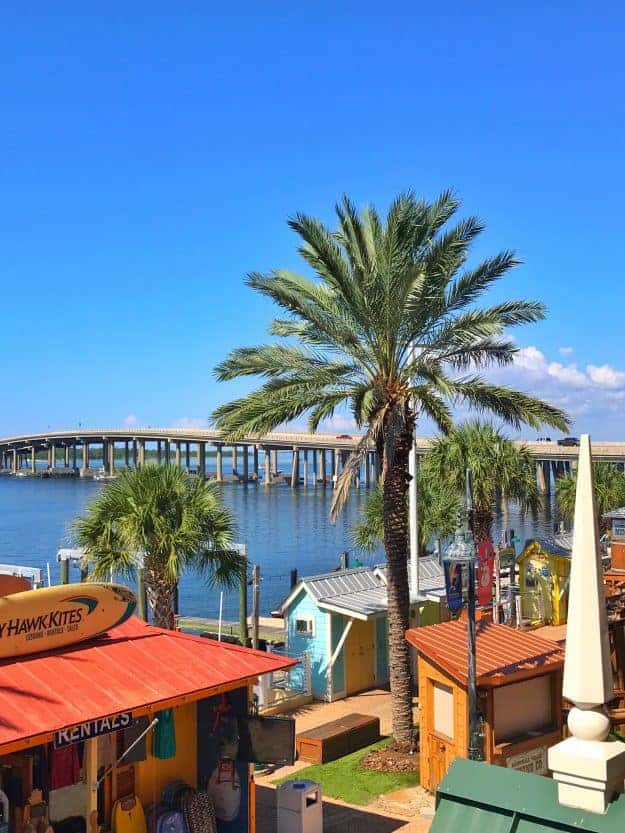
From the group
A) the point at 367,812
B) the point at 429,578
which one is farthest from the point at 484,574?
the point at 429,578

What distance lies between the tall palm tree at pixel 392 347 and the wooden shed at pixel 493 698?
8.01 ft

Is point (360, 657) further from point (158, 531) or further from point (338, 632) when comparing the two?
point (158, 531)

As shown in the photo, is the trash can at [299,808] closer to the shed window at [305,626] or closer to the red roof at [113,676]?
the red roof at [113,676]

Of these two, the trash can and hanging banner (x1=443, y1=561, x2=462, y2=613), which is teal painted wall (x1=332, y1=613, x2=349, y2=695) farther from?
the trash can

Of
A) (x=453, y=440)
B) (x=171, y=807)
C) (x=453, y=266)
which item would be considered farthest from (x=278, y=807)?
(x=453, y=440)

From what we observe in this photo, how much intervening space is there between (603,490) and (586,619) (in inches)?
1440

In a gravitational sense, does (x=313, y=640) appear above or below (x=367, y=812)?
above

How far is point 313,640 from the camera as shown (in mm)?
20734

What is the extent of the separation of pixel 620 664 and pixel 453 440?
13.9 meters

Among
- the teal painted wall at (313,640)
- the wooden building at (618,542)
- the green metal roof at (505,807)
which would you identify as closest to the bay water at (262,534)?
the teal painted wall at (313,640)

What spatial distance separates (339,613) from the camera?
66.8ft

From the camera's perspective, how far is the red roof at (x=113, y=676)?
28.4ft

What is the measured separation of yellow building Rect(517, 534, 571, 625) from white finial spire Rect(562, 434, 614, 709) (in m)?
25.6

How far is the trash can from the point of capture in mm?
11945
